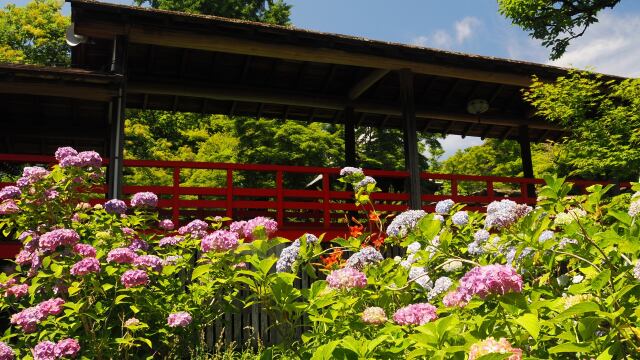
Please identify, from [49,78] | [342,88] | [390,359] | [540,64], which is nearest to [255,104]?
[342,88]

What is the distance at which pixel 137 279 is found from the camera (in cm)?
322

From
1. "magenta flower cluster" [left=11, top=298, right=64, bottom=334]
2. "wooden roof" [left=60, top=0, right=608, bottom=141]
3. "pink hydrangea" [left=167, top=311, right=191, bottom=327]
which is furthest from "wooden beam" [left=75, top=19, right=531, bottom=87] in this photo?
"pink hydrangea" [left=167, top=311, right=191, bottom=327]

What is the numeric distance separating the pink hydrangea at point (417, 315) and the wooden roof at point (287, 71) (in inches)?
231

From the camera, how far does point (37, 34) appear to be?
79.7 feet

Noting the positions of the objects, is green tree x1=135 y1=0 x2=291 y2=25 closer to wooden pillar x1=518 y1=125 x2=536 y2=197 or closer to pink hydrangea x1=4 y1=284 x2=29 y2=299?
wooden pillar x1=518 y1=125 x2=536 y2=197

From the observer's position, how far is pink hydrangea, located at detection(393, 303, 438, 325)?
206cm

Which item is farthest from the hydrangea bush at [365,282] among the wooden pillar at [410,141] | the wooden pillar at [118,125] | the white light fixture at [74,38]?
the wooden pillar at [410,141]

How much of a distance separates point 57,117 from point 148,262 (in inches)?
301

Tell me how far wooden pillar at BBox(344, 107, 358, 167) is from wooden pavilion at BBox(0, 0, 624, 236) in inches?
1.1

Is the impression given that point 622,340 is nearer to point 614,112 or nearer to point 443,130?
point 614,112

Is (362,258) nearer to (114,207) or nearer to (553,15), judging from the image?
(114,207)

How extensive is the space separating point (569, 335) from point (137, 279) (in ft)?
8.14

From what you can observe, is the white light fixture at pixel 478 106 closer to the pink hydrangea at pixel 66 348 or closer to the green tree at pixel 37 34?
the pink hydrangea at pixel 66 348

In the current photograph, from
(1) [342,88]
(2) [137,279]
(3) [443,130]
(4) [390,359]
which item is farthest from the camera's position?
(3) [443,130]
